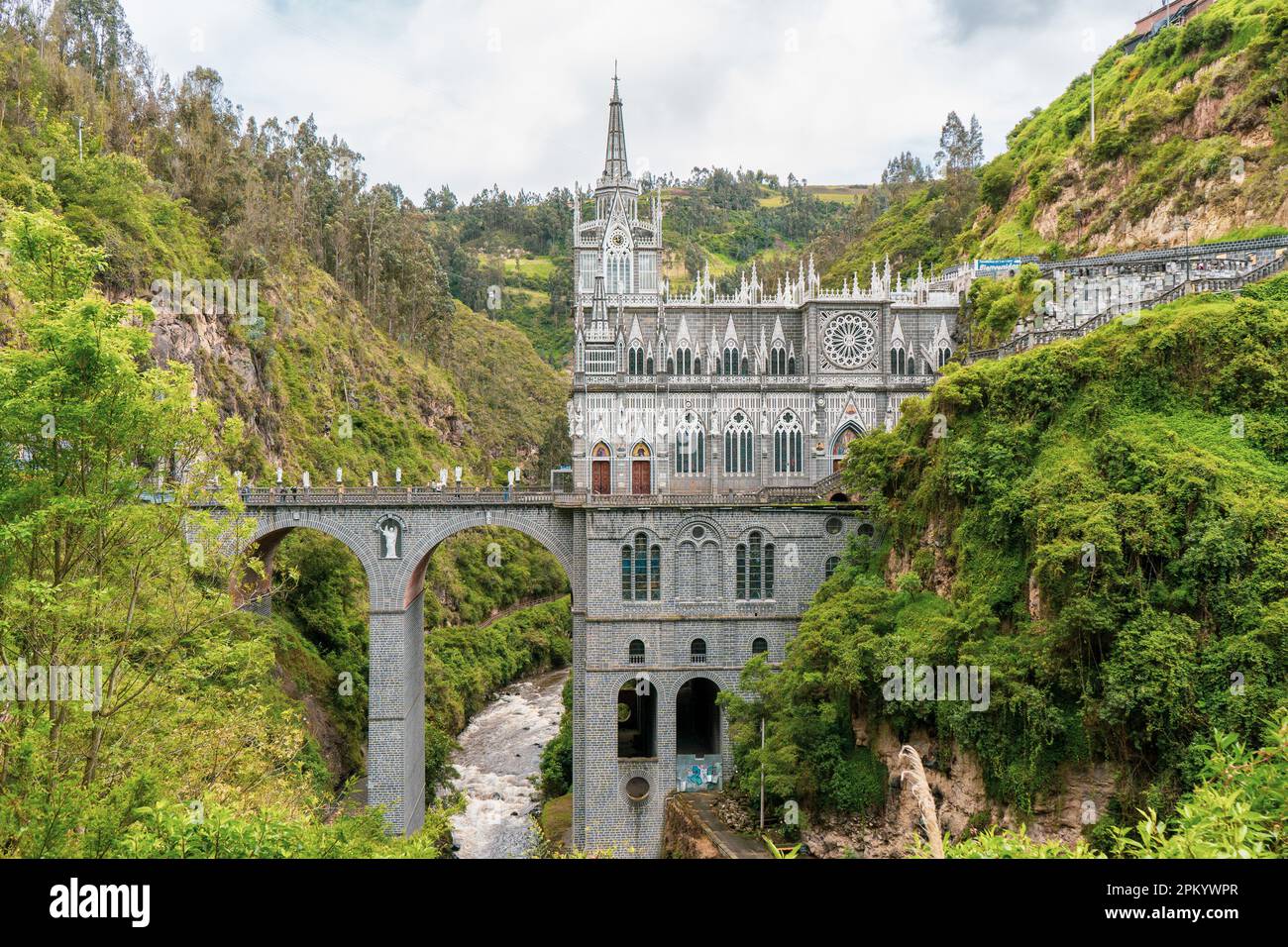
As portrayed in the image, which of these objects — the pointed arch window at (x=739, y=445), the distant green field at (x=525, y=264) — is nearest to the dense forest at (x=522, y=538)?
the pointed arch window at (x=739, y=445)

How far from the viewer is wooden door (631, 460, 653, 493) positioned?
43562 millimetres

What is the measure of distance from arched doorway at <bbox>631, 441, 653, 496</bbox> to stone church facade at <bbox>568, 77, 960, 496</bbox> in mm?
46

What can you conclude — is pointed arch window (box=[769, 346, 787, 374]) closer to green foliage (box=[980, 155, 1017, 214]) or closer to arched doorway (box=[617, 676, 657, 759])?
arched doorway (box=[617, 676, 657, 759])

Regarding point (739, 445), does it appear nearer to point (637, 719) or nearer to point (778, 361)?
point (778, 361)

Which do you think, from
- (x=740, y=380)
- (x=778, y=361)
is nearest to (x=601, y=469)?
(x=740, y=380)

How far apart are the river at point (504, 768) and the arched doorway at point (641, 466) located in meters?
15.9

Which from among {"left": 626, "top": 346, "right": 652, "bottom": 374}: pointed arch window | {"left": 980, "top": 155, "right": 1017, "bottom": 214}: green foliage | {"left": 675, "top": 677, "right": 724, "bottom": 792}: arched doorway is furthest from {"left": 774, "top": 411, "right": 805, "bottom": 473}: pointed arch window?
{"left": 980, "top": 155, "right": 1017, "bottom": 214}: green foliage

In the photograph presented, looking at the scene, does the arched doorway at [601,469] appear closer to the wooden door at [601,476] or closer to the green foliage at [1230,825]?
the wooden door at [601,476]

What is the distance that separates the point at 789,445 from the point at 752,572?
8.28 m

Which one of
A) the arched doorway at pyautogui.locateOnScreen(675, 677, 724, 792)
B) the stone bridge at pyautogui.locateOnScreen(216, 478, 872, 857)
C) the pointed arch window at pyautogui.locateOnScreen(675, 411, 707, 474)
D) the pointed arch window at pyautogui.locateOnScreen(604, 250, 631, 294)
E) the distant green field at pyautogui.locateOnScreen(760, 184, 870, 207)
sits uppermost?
the distant green field at pyautogui.locateOnScreen(760, 184, 870, 207)

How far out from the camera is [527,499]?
39.2 m

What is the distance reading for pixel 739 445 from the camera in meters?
44.2
